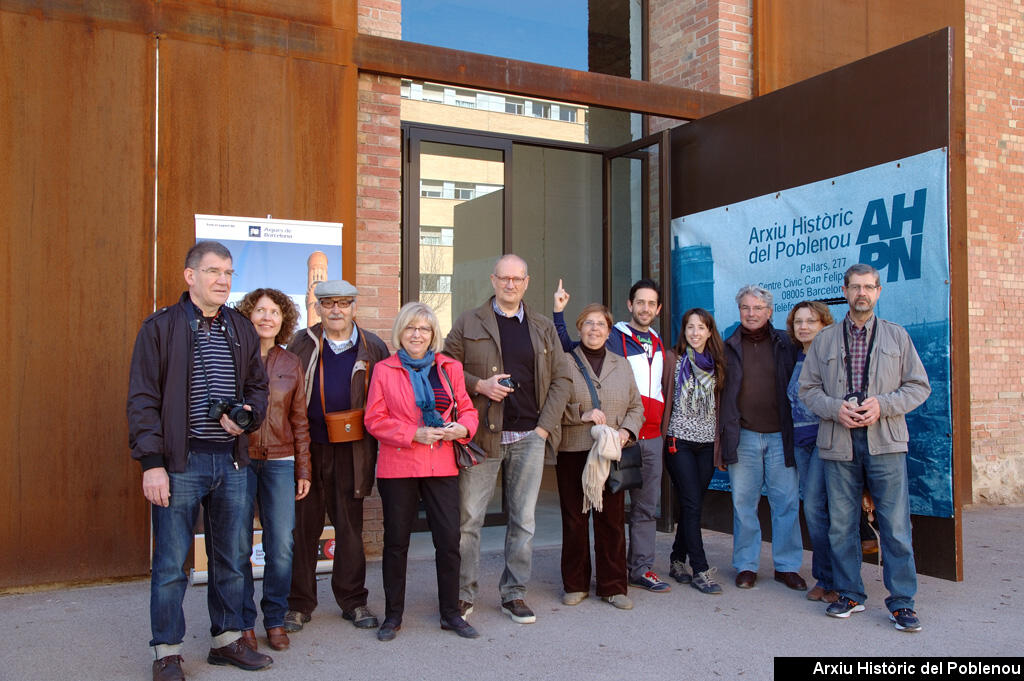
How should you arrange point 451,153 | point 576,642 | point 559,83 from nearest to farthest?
point 576,642, point 559,83, point 451,153

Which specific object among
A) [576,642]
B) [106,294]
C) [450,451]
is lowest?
[576,642]

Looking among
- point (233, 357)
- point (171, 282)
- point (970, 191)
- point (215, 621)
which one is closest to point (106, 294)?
point (171, 282)

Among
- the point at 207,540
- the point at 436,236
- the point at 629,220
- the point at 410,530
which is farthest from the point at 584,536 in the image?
the point at 629,220

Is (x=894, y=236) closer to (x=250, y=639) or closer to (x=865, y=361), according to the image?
(x=865, y=361)

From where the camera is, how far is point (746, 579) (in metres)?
5.54

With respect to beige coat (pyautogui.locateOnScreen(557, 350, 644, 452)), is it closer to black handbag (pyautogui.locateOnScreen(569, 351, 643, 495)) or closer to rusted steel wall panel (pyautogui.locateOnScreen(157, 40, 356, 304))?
black handbag (pyautogui.locateOnScreen(569, 351, 643, 495))

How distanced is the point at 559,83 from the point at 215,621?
4728 millimetres

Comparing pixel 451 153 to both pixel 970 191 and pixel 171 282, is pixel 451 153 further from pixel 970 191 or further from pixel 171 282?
pixel 970 191

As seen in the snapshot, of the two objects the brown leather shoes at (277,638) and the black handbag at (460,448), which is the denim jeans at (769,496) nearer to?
the black handbag at (460,448)

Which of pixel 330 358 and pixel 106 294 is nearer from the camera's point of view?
pixel 330 358

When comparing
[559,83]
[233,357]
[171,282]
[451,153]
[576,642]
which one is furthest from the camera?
[451,153]

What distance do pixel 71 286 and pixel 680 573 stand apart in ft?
14.2

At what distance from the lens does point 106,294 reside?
18.1 feet

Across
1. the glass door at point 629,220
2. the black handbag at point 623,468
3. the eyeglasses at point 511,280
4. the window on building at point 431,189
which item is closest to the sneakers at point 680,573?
the black handbag at point 623,468
